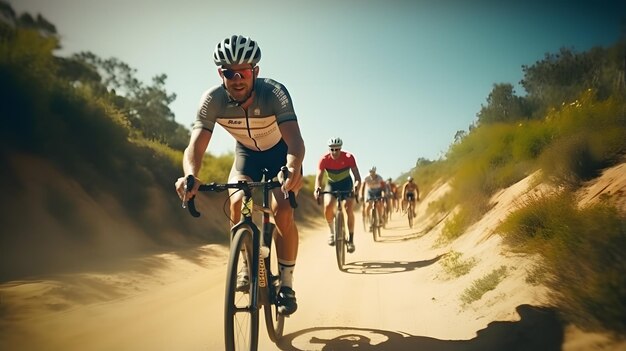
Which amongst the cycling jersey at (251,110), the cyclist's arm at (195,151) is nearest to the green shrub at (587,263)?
the cycling jersey at (251,110)

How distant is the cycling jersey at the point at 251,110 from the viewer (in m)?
3.54

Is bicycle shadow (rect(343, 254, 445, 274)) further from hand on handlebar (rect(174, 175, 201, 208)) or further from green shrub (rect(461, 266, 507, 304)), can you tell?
hand on handlebar (rect(174, 175, 201, 208))

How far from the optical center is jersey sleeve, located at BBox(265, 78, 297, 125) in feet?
11.5

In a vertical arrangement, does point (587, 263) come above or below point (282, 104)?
below

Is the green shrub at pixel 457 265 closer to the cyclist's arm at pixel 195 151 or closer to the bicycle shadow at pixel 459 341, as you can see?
the bicycle shadow at pixel 459 341

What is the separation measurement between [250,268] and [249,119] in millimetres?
1510

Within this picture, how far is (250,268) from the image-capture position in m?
3.07

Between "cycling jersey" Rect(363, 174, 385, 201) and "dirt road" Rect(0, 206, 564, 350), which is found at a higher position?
Answer: "cycling jersey" Rect(363, 174, 385, 201)

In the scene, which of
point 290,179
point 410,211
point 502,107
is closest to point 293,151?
point 290,179

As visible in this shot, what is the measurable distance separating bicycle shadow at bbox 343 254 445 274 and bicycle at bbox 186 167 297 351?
355 cm

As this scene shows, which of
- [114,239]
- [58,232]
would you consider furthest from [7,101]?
[114,239]

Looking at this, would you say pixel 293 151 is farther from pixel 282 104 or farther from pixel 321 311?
pixel 321 311

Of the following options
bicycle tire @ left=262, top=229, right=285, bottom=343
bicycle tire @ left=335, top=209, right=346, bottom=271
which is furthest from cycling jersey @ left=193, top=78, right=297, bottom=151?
bicycle tire @ left=335, top=209, right=346, bottom=271

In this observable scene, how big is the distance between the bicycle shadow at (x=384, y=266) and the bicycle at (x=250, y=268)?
3.55m
